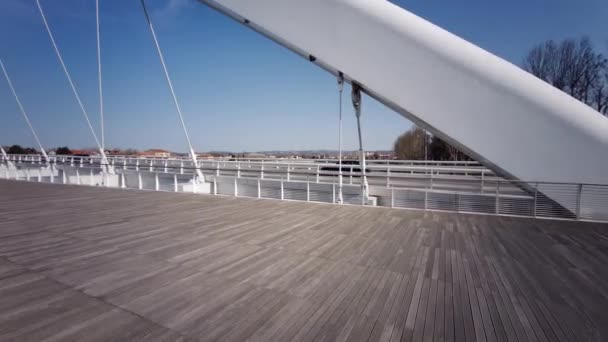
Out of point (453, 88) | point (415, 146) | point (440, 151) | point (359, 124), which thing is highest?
point (453, 88)

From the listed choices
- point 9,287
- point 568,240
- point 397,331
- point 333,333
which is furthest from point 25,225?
point 568,240

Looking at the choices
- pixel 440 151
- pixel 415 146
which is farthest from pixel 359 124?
pixel 415 146

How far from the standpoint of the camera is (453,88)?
836 centimetres

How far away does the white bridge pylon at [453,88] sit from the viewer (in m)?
7.45

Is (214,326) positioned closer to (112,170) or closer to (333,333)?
(333,333)

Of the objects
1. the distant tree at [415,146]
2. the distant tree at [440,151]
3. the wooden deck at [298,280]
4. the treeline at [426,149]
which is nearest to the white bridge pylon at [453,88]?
the wooden deck at [298,280]

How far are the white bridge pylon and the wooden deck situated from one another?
2.87 meters

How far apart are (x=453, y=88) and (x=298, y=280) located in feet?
25.6

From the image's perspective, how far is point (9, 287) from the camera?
106 inches

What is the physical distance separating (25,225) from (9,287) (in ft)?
10.3

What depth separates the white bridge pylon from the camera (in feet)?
24.5

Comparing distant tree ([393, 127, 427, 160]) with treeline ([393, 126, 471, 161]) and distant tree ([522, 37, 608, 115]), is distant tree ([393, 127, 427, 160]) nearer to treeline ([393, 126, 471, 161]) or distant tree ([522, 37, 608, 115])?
treeline ([393, 126, 471, 161])

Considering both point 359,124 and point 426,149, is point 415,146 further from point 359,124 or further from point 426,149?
point 359,124

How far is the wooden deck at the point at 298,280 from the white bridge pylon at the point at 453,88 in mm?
2865
